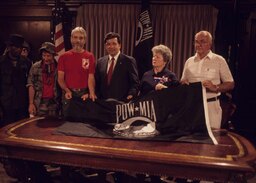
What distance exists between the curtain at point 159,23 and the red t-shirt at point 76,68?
6.78 feet

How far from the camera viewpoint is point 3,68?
4.11 metres

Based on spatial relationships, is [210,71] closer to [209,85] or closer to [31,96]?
[209,85]

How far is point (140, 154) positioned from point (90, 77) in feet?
4.90

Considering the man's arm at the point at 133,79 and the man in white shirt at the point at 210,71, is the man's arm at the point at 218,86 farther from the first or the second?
the man's arm at the point at 133,79

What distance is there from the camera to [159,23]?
5.44 meters

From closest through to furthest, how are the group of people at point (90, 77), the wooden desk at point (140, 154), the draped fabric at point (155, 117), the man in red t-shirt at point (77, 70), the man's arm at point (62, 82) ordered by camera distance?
1. the wooden desk at point (140, 154)
2. the draped fabric at point (155, 117)
3. the group of people at point (90, 77)
4. the man's arm at point (62, 82)
5. the man in red t-shirt at point (77, 70)

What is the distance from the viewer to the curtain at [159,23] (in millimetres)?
5285

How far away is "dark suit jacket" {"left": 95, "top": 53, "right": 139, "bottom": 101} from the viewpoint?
3.62 m

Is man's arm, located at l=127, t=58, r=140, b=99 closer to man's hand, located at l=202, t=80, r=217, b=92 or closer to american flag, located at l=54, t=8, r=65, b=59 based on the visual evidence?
man's hand, located at l=202, t=80, r=217, b=92

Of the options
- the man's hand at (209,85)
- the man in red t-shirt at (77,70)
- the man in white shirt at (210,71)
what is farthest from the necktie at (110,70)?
the man's hand at (209,85)

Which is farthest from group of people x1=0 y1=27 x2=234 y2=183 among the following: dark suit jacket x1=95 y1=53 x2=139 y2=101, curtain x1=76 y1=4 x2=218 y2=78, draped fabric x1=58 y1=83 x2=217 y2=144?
curtain x1=76 y1=4 x2=218 y2=78

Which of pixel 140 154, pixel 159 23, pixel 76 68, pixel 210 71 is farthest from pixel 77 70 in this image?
pixel 159 23

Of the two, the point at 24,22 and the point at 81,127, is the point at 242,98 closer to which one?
the point at 81,127

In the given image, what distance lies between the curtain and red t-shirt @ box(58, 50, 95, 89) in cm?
207
